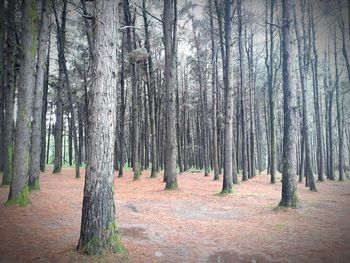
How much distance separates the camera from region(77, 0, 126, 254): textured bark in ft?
15.5

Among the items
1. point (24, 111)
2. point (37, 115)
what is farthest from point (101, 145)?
point (37, 115)

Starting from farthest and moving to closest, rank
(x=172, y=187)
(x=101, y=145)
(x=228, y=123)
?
(x=172, y=187)
(x=228, y=123)
(x=101, y=145)

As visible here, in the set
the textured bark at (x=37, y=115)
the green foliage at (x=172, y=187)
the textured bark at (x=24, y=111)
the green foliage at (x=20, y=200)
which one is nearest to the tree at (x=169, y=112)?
the green foliage at (x=172, y=187)

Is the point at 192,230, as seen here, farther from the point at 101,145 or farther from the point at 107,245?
the point at 101,145

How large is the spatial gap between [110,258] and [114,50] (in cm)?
390

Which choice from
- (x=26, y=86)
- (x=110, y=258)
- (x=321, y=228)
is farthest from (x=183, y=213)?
(x=26, y=86)

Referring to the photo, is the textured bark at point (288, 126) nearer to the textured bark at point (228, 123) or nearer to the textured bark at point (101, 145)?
the textured bark at point (228, 123)

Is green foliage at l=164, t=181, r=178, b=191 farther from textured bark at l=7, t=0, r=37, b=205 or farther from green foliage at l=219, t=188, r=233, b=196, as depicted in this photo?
textured bark at l=7, t=0, r=37, b=205

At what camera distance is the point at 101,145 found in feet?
16.0

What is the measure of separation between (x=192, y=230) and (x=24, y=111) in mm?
6884

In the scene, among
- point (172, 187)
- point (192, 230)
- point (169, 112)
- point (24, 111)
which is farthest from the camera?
point (169, 112)

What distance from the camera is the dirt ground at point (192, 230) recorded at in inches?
200

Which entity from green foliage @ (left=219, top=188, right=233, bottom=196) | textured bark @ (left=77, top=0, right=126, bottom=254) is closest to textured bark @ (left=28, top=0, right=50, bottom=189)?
textured bark @ (left=77, top=0, right=126, bottom=254)

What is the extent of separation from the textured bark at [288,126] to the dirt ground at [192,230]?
2.27ft
